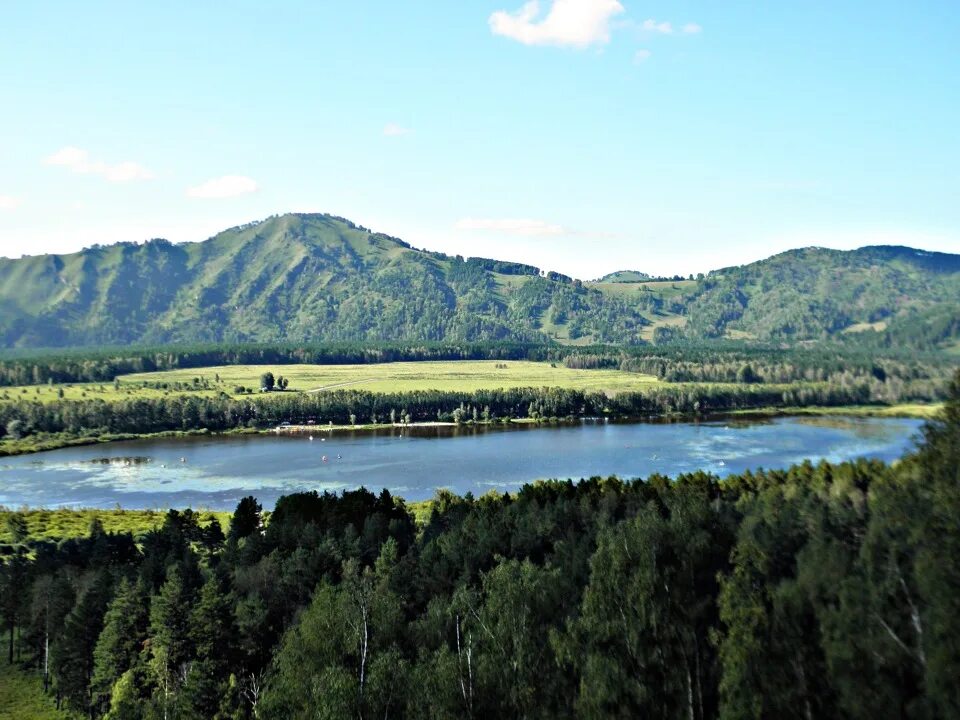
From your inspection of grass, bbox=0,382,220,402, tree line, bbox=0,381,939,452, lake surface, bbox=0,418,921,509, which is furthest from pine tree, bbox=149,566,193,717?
grass, bbox=0,382,220,402

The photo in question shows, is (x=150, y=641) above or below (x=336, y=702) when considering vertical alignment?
below

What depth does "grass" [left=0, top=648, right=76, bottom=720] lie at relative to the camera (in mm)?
37188

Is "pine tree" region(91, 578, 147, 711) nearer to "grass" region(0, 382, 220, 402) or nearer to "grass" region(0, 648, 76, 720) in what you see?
"grass" region(0, 648, 76, 720)

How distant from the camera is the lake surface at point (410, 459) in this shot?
3536 inches

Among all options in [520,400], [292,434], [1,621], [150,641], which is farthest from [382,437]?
[150,641]

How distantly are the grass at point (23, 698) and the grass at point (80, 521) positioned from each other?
2119 cm

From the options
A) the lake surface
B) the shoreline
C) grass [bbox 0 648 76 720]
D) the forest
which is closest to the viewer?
the forest

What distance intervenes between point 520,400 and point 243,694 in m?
130

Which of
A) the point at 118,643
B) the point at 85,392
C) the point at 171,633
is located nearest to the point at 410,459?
the point at 118,643

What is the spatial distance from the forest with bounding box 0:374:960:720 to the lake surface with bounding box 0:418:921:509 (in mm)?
40211

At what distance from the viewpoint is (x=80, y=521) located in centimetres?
7344

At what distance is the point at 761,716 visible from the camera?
1927 cm

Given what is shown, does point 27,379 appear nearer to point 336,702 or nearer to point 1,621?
point 1,621

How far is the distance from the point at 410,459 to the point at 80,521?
44.8 m
